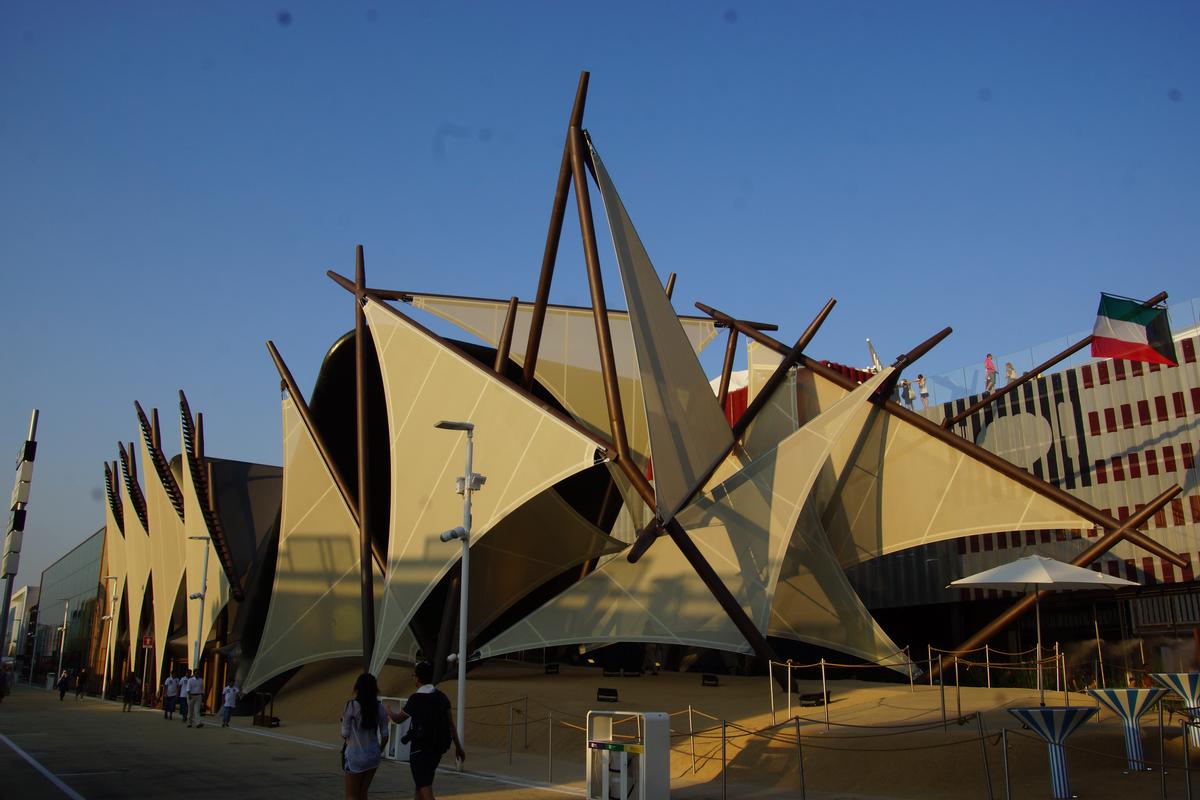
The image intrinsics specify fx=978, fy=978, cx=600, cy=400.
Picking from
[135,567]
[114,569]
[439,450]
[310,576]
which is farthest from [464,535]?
[114,569]

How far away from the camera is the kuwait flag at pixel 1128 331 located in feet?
100

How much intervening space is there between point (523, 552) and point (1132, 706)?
20189 millimetres

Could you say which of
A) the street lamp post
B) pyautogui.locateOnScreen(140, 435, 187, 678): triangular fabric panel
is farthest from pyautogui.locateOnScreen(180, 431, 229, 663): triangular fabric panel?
the street lamp post

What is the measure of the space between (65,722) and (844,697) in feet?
66.9

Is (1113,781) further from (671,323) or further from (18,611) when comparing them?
(18,611)

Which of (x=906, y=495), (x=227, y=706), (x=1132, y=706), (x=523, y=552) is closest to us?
(x=1132, y=706)

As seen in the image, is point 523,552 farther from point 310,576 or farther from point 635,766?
point 635,766

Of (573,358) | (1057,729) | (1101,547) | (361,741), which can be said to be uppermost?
(573,358)

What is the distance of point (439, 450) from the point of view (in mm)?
24984

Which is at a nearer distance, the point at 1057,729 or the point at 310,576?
the point at 1057,729

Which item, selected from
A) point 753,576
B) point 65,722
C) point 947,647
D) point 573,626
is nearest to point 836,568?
point 753,576

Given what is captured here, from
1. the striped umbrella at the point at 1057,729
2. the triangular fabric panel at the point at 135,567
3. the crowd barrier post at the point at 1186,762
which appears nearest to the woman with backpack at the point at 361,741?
the striped umbrella at the point at 1057,729

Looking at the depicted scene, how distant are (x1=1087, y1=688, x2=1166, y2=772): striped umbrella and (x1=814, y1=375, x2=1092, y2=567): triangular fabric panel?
14014 millimetres

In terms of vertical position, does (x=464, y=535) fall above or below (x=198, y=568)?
below
